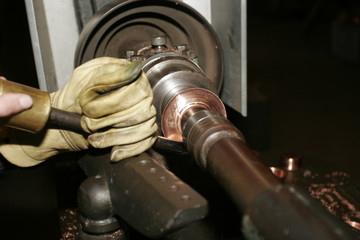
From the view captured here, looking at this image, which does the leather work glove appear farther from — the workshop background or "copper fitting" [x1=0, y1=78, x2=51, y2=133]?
the workshop background

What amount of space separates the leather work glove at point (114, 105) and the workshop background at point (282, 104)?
0.85ft

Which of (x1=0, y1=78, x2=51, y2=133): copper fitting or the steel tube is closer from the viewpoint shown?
the steel tube

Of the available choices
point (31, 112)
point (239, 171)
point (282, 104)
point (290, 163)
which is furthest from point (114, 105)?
point (282, 104)

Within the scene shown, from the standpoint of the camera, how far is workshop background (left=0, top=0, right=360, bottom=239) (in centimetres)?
115

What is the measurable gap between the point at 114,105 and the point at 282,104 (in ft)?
8.84

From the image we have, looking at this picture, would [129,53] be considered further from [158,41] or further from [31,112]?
[31,112]

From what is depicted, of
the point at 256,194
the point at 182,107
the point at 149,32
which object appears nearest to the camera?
the point at 256,194

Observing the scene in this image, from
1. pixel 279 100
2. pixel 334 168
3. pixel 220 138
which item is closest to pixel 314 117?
pixel 279 100

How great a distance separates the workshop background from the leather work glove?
0.85 ft

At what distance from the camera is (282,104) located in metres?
3.27

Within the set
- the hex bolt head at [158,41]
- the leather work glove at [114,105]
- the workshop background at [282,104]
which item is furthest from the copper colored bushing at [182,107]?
the workshop background at [282,104]

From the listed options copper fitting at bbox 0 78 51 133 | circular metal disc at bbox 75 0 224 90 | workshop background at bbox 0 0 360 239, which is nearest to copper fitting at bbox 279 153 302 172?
workshop background at bbox 0 0 360 239

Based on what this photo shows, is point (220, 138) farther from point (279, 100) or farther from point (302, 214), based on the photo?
point (279, 100)

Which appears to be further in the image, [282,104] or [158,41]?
[282,104]
